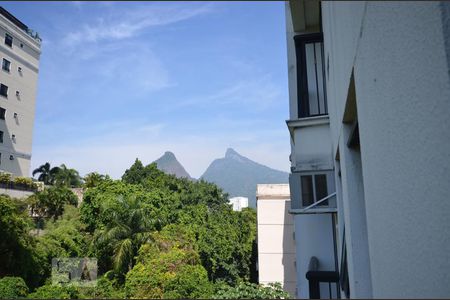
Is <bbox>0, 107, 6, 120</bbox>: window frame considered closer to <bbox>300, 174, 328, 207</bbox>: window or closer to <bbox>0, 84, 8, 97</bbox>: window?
<bbox>0, 84, 8, 97</bbox>: window

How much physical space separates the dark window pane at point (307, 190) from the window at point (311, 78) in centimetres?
106

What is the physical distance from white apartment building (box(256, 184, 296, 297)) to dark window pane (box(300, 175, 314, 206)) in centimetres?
1631

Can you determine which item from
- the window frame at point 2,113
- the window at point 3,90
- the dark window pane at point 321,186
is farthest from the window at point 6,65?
the dark window pane at point 321,186

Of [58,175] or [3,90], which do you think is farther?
[58,175]

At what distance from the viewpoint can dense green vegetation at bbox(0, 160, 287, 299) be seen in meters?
13.8

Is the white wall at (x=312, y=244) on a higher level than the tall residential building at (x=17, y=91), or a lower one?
lower

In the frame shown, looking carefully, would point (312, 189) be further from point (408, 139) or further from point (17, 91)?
point (17, 91)

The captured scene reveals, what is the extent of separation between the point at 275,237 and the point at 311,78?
703 inches

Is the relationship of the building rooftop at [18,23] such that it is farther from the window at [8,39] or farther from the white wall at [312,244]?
the white wall at [312,244]

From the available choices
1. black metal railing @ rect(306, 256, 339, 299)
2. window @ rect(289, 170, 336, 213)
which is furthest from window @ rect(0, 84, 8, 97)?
black metal railing @ rect(306, 256, 339, 299)

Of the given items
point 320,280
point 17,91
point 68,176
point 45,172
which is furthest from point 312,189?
point 45,172

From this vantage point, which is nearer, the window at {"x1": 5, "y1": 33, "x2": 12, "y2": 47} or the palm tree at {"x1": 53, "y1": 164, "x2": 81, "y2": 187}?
the window at {"x1": 5, "y1": 33, "x2": 12, "y2": 47}

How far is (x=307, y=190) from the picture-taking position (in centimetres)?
556

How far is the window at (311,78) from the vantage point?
5.77 metres
